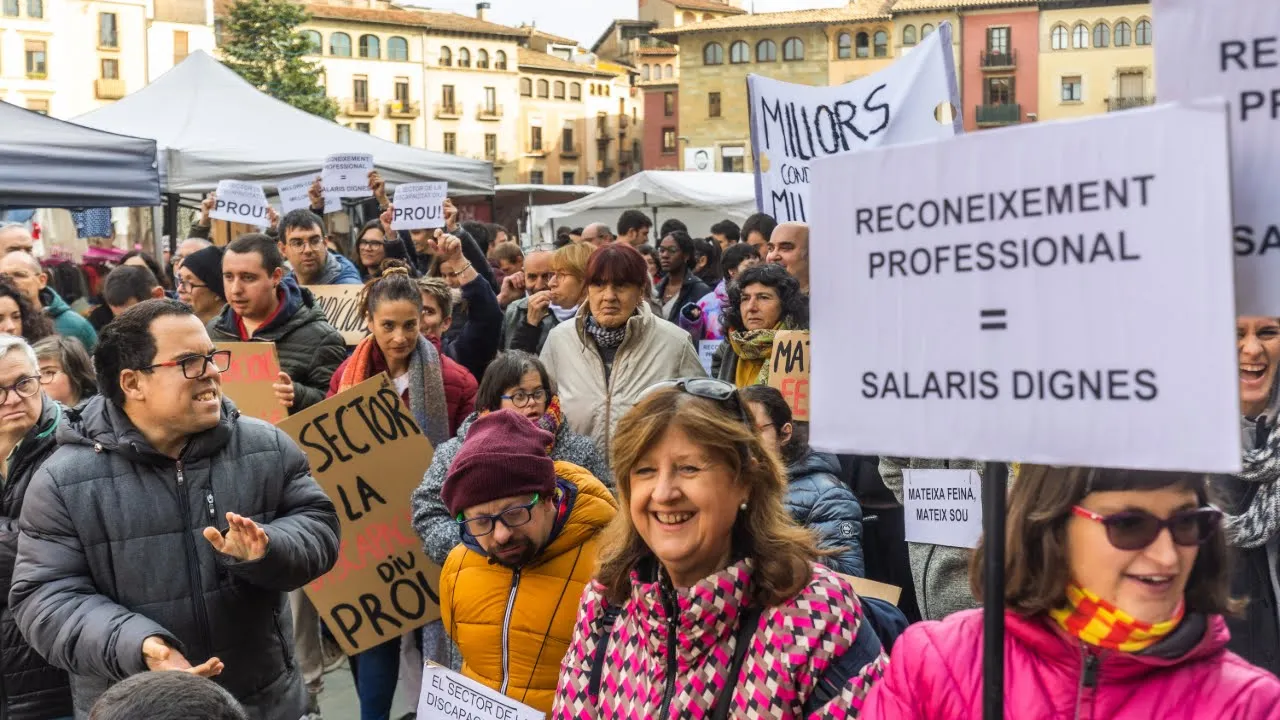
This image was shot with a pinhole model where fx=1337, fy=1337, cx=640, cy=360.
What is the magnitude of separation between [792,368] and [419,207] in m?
4.12

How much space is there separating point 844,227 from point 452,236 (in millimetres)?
5336

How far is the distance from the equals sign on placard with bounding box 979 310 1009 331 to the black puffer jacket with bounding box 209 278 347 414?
4.14 metres

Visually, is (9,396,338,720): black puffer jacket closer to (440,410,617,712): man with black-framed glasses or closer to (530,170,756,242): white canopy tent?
(440,410,617,712): man with black-framed glasses

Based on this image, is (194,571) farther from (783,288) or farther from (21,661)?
(783,288)

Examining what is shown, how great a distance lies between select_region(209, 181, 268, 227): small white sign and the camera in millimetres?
9258

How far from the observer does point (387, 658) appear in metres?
5.12

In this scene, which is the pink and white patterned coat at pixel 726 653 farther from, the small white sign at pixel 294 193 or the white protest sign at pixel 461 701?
the small white sign at pixel 294 193

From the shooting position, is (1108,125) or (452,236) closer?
(1108,125)

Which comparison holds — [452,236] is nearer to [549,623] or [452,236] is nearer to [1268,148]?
[549,623]

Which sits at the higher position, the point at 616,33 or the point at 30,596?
the point at 616,33

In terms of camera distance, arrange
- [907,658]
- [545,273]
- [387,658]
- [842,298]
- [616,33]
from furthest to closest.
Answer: [616,33] < [545,273] < [387,658] < [907,658] < [842,298]

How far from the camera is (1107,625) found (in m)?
1.88

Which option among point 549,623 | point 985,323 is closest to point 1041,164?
point 985,323

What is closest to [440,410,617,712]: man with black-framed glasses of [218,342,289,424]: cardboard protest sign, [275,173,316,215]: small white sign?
[218,342,289,424]: cardboard protest sign
